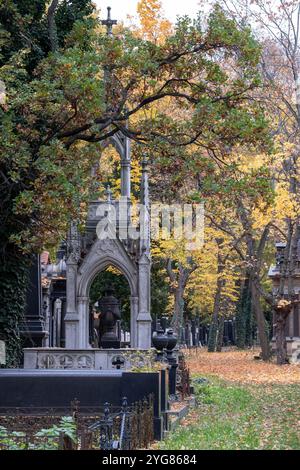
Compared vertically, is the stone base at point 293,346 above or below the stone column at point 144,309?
below

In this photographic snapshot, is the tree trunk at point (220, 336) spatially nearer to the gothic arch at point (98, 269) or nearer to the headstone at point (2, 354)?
the gothic arch at point (98, 269)

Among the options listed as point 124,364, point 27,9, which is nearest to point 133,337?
point 124,364

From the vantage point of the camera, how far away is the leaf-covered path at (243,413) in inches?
593

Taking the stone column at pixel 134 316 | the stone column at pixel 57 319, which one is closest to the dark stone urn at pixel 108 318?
the stone column at pixel 134 316

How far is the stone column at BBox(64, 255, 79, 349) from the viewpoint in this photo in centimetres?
2659

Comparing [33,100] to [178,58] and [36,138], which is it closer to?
[36,138]

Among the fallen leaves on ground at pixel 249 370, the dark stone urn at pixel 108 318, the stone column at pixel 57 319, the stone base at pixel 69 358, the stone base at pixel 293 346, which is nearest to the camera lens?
the stone base at pixel 69 358

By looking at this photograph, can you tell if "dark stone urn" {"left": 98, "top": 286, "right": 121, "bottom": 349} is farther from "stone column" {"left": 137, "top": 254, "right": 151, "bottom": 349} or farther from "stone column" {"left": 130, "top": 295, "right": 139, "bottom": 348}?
"stone column" {"left": 137, "top": 254, "right": 151, "bottom": 349}

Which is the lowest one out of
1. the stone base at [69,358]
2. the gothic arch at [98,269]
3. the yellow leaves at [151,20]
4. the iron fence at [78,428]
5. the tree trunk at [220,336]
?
the iron fence at [78,428]

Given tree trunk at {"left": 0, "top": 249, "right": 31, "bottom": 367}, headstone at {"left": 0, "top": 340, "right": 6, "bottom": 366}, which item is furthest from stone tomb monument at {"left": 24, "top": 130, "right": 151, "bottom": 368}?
headstone at {"left": 0, "top": 340, "right": 6, "bottom": 366}

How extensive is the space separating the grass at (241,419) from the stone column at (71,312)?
11.5ft

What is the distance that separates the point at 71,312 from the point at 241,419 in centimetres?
871

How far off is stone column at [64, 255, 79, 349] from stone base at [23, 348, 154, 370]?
10.2ft
